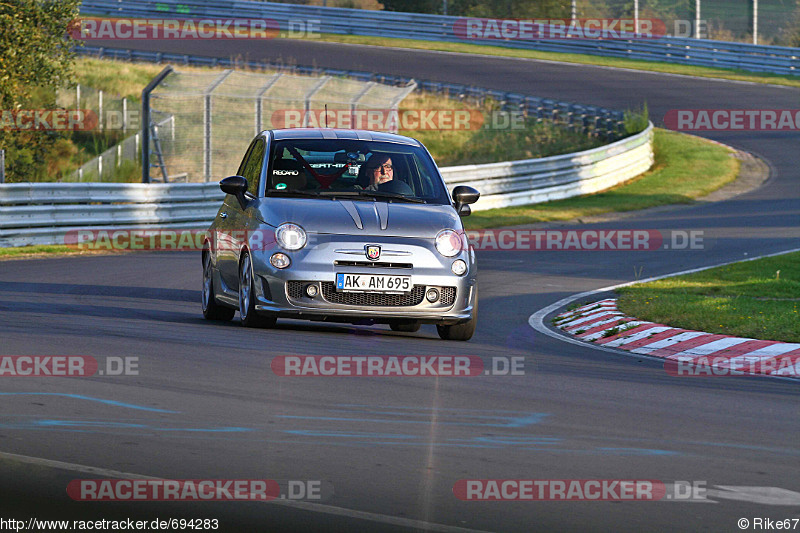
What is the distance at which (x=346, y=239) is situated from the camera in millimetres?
9852

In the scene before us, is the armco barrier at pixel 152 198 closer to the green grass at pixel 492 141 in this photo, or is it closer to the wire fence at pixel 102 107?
the green grass at pixel 492 141

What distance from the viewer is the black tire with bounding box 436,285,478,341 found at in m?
10.5

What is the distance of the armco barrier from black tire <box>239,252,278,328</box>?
961cm

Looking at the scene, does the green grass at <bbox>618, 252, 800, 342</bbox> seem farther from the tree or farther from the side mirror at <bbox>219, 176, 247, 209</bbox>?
the tree

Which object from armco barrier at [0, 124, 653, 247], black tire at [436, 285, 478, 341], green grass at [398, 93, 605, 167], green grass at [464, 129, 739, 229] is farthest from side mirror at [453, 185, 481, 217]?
green grass at [398, 93, 605, 167]

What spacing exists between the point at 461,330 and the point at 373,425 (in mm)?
4039

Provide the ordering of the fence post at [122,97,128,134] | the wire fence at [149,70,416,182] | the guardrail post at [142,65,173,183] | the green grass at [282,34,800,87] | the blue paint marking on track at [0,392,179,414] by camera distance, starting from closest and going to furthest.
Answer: the blue paint marking on track at [0,392,179,414], the guardrail post at [142,65,173,183], the wire fence at [149,70,416,182], the fence post at [122,97,128,134], the green grass at [282,34,800,87]

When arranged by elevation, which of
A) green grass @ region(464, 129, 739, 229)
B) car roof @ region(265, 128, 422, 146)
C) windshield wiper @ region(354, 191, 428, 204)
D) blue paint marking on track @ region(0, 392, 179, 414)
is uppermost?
car roof @ region(265, 128, 422, 146)

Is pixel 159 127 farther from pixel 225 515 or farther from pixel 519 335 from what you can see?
pixel 225 515

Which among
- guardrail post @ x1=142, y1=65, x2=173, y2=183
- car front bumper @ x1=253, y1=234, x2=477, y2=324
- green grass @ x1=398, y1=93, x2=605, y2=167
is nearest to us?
car front bumper @ x1=253, y1=234, x2=477, y2=324

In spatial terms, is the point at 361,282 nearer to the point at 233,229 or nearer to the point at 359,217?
the point at 359,217

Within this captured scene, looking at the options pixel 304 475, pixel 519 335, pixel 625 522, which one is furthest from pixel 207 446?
pixel 519 335

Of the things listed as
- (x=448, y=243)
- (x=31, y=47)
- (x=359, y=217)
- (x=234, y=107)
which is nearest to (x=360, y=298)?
(x=359, y=217)

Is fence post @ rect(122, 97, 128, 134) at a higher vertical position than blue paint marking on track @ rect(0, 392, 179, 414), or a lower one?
lower
